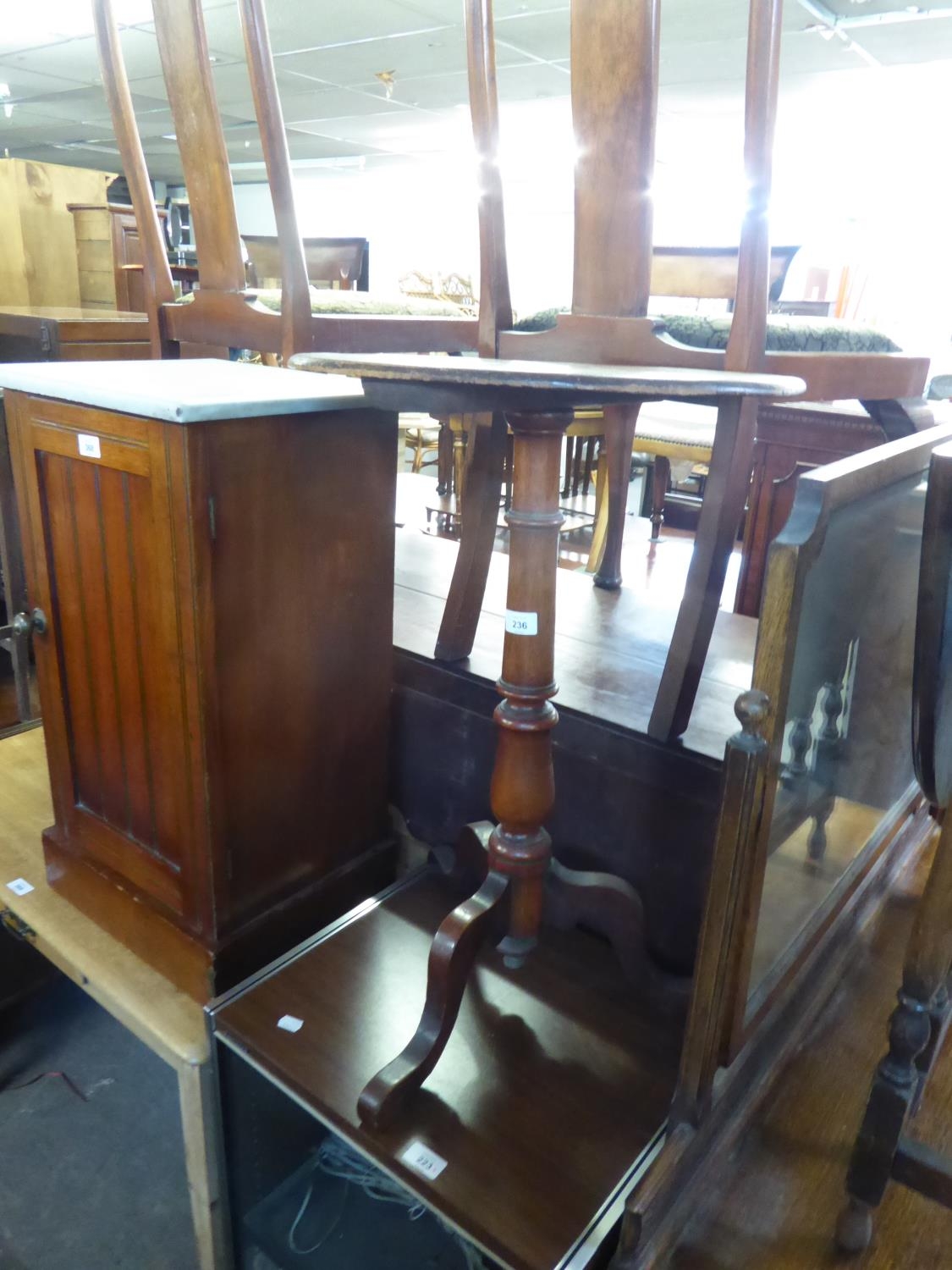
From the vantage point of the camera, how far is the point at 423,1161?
86cm

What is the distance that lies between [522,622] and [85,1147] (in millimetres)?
1198

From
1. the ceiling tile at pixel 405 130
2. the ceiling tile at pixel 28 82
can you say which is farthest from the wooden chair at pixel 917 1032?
the ceiling tile at pixel 28 82

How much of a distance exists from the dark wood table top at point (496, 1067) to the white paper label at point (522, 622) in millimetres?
463

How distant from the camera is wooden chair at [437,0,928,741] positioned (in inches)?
32.9

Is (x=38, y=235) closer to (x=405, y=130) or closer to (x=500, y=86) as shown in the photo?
(x=500, y=86)

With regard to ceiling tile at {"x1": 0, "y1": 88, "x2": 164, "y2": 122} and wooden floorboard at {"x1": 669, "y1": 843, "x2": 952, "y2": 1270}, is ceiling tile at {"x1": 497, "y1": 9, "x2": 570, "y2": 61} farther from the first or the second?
wooden floorboard at {"x1": 669, "y1": 843, "x2": 952, "y2": 1270}

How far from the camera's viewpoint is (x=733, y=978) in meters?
0.72

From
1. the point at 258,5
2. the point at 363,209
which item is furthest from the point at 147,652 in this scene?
the point at 363,209

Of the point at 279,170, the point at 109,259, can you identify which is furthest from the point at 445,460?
the point at 279,170

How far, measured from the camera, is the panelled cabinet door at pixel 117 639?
3.01ft

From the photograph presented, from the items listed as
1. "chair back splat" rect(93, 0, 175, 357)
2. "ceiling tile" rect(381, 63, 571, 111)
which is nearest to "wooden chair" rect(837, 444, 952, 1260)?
"chair back splat" rect(93, 0, 175, 357)

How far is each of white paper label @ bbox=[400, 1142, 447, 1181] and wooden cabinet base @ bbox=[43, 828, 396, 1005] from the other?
1.06 feet

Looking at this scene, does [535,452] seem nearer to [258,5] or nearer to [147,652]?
[147,652]

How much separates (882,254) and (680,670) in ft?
19.8
